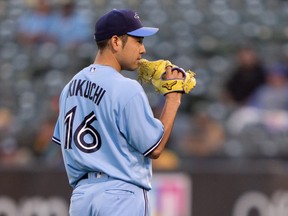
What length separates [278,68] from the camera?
9.98 meters

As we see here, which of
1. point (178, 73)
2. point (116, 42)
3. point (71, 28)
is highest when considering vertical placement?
point (71, 28)

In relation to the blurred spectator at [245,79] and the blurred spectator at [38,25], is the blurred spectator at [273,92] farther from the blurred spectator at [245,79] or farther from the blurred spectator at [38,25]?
the blurred spectator at [38,25]

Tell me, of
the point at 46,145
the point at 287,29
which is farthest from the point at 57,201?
the point at 287,29

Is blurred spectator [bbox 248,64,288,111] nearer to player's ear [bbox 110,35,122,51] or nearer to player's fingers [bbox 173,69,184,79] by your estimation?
player's fingers [bbox 173,69,184,79]

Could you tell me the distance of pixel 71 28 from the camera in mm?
11094

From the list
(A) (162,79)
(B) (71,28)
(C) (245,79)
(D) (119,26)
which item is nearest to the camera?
(D) (119,26)

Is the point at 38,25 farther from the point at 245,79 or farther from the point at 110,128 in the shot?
the point at 110,128

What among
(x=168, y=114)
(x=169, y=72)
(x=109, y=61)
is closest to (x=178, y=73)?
(x=169, y=72)

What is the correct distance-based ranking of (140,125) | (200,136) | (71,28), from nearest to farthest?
(140,125) → (200,136) → (71,28)

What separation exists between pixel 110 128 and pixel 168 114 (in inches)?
13.2

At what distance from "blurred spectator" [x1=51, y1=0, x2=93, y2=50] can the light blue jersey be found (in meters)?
6.46

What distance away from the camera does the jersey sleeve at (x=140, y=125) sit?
173 inches

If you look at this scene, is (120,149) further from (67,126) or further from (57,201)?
(57,201)

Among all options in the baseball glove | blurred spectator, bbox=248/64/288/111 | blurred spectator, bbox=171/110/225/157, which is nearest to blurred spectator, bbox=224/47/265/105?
blurred spectator, bbox=248/64/288/111
